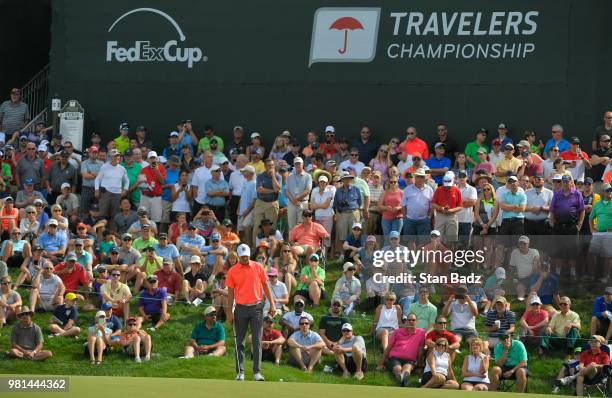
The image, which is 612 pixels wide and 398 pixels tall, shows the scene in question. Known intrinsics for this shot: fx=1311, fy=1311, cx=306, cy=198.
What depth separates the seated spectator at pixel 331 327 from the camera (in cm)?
1931

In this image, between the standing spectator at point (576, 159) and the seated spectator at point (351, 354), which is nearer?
the seated spectator at point (351, 354)

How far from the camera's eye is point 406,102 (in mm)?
26625

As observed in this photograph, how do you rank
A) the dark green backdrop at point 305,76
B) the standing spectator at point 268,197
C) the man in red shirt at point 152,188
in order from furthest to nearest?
the dark green backdrop at point 305,76 < the man in red shirt at point 152,188 < the standing spectator at point 268,197

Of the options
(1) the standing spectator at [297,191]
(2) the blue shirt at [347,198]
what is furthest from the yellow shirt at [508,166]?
(1) the standing spectator at [297,191]

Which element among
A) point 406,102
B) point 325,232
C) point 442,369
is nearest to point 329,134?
point 406,102

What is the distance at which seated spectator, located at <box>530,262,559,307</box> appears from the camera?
1947cm

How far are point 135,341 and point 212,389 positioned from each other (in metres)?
4.27

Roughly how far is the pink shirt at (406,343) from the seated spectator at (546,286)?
1956 mm

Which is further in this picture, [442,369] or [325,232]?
[325,232]

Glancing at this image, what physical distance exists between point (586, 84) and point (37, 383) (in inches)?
539

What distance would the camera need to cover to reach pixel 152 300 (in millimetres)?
20625

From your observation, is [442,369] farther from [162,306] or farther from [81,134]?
[81,134]

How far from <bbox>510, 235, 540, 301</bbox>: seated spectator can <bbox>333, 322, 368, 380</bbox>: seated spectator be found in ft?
8.14

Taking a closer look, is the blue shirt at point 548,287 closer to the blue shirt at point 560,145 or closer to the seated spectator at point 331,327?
the seated spectator at point 331,327
